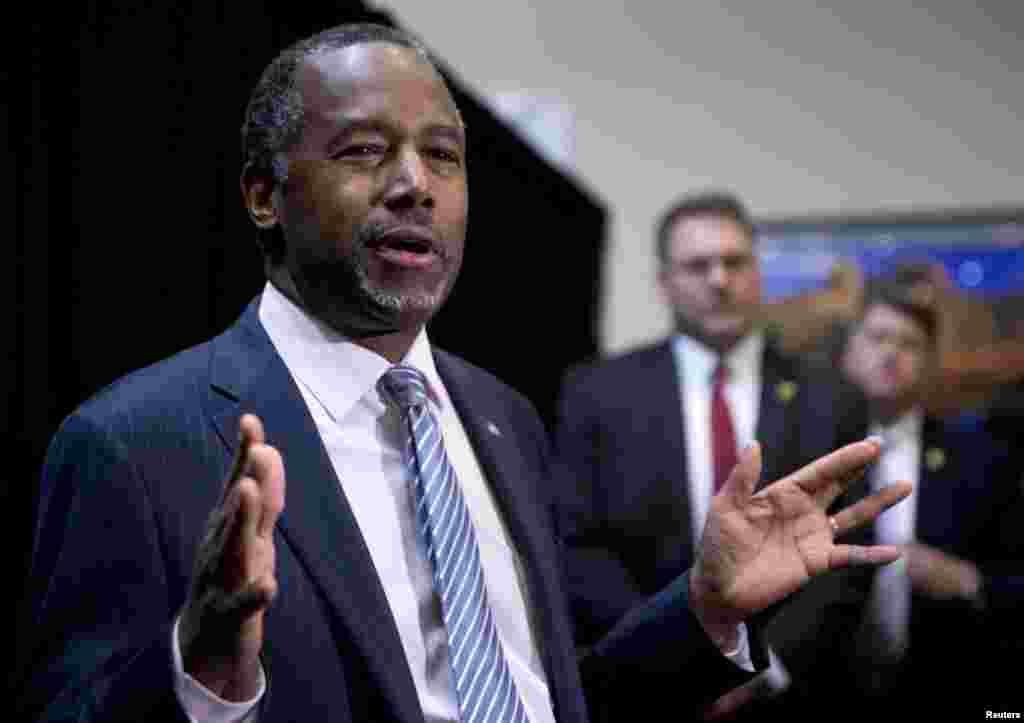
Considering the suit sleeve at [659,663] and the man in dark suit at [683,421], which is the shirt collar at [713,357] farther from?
the suit sleeve at [659,663]

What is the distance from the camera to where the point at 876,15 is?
14.9 feet

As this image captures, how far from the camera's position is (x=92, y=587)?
3.44ft

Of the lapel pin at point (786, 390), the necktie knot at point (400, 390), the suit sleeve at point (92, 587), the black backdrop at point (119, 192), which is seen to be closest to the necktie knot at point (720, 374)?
the lapel pin at point (786, 390)

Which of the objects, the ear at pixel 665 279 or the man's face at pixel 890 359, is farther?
the man's face at pixel 890 359

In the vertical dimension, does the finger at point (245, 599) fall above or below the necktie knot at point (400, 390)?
below

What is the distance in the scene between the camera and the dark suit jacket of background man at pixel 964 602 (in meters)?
2.84

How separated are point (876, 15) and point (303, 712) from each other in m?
4.19

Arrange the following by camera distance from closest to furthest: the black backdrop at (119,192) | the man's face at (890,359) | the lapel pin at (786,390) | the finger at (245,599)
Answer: the finger at (245,599)
the black backdrop at (119,192)
the lapel pin at (786,390)
the man's face at (890,359)

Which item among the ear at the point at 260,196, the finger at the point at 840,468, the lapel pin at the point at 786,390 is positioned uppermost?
the ear at the point at 260,196

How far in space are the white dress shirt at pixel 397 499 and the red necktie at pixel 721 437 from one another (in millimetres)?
1458

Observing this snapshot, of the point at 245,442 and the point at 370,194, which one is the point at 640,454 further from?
the point at 245,442

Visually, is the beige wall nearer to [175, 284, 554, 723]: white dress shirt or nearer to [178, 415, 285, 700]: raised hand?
[175, 284, 554, 723]: white dress shirt

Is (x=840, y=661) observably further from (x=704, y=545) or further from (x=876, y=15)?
(x=876, y=15)

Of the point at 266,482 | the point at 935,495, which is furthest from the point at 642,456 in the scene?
the point at 266,482
